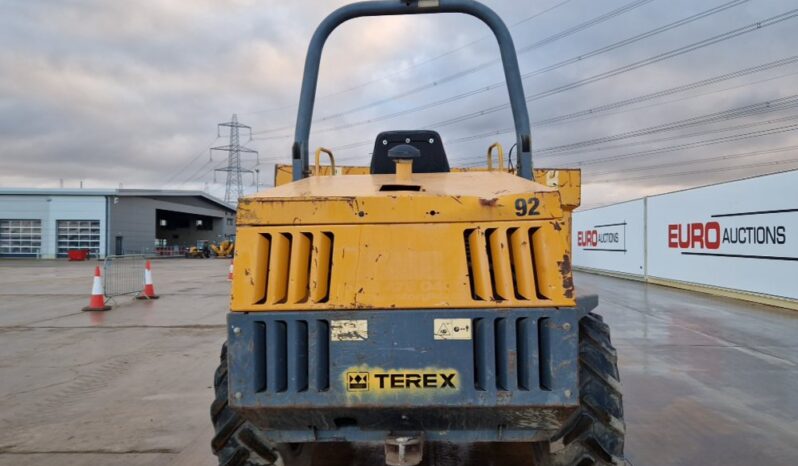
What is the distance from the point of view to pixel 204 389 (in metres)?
5.35

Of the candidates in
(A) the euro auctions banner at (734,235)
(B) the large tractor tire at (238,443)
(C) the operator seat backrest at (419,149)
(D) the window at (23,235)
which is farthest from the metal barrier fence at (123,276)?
(D) the window at (23,235)

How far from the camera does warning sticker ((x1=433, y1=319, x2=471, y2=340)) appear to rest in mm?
2102

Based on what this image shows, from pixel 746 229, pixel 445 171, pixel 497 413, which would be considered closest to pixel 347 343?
pixel 497 413

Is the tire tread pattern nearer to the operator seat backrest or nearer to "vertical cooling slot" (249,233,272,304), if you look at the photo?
"vertical cooling slot" (249,233,272,304)

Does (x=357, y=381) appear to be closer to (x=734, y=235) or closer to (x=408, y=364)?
(x=408, y=364)

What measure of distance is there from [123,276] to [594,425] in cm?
1495

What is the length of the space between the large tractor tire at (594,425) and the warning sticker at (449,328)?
0.71 metres

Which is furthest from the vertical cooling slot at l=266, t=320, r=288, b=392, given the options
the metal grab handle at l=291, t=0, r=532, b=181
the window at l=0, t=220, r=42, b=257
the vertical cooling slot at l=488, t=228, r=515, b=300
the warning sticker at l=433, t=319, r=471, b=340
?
the window at l=0, t=220, r=42, b=257

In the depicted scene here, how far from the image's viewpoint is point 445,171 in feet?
11.3

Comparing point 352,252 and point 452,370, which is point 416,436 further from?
point 352,252

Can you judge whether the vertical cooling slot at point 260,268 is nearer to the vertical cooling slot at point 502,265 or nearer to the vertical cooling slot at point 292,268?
the vertical cooling slot at point 292,268

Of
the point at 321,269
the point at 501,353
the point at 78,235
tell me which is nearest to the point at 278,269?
the point at 321,269

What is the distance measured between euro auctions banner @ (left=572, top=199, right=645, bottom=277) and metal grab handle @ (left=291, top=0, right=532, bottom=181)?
53.8 ft

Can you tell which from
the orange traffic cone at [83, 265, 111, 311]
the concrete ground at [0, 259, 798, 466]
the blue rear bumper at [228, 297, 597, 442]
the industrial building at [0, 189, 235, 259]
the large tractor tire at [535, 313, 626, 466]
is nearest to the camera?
the blue rear bumper at [228, 297, 597, 442]
